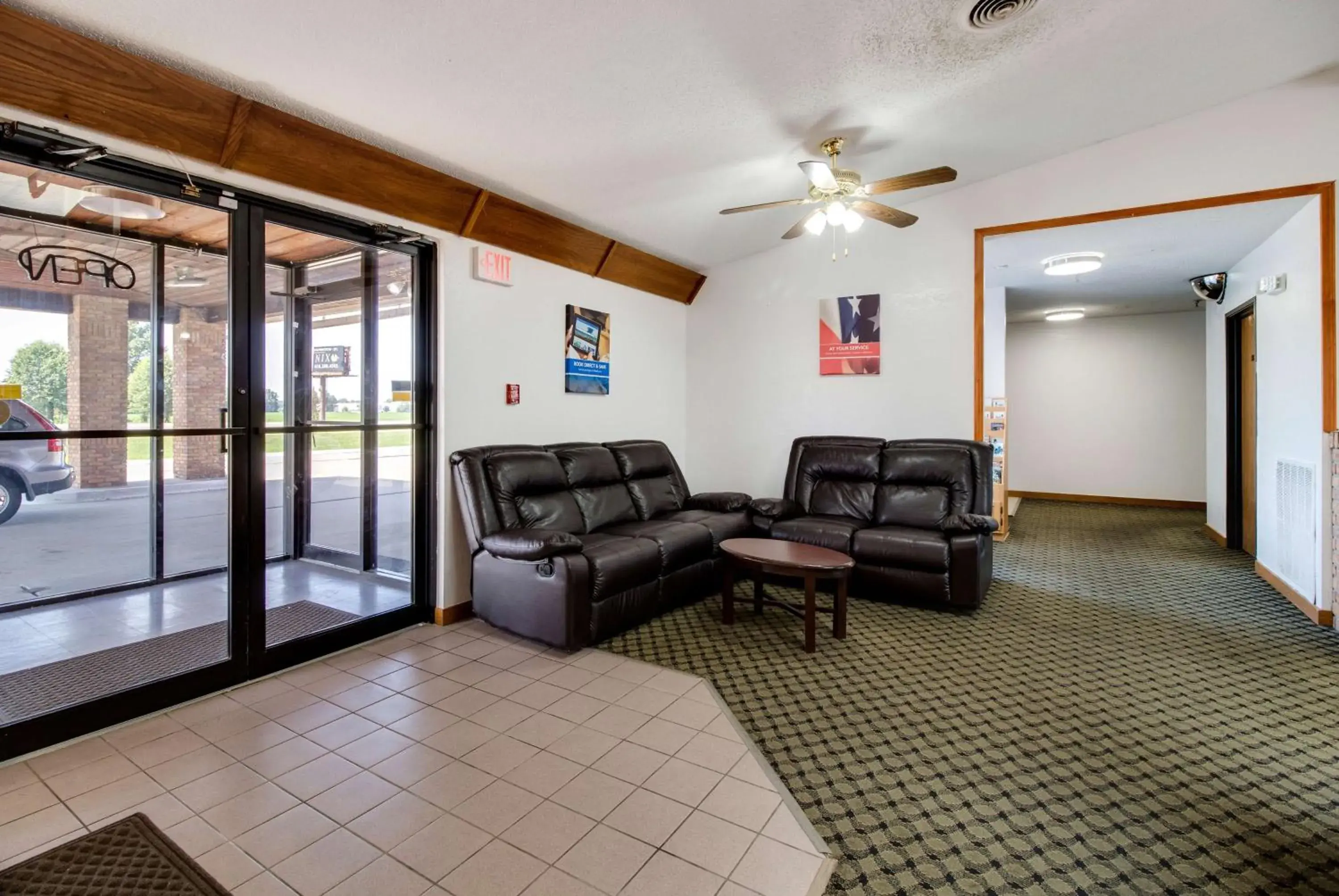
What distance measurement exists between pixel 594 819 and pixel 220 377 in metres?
2.65

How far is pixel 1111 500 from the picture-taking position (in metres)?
8.66

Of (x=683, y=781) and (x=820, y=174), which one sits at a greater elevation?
(x=820, y=174)

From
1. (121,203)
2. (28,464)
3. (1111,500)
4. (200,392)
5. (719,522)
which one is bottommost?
(1111,500)

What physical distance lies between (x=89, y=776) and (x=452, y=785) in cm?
131

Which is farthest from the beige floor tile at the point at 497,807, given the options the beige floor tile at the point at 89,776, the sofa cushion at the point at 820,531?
the sofa cushion at the point at 820,531

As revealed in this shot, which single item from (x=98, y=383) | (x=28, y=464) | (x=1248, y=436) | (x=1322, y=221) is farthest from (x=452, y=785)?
(x=1248, y=436)

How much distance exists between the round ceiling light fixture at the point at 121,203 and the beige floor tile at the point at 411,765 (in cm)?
260

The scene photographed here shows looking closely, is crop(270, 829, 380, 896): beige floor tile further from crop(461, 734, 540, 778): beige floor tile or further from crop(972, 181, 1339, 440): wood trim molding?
crop(972, 181, 1339, 440): wood trim molding

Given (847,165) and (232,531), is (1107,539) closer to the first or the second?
(847,165)

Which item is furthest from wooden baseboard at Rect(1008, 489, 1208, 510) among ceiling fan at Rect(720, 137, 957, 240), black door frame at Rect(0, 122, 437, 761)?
black door frame at Rect(0, 122, 437, 761)

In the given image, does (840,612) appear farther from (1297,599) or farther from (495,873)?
(1297,599)

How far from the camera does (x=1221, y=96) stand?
383cm

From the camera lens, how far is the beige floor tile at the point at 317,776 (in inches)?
83.7

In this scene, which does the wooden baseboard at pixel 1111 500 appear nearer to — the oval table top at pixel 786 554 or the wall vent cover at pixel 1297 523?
the wall vent cover at pixel 1297 523
